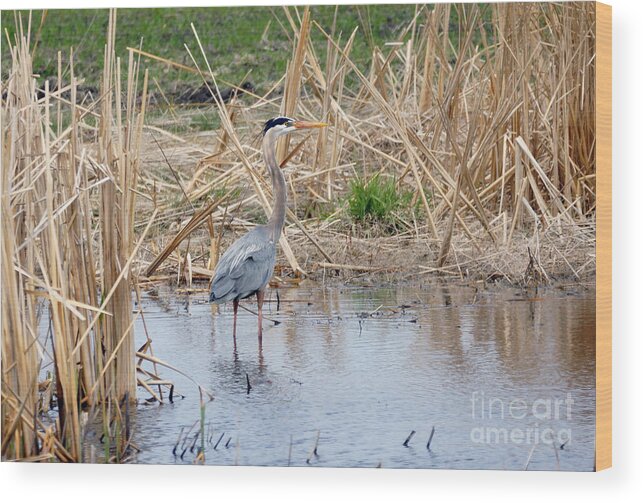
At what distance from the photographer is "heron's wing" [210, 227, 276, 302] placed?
5.71 meters

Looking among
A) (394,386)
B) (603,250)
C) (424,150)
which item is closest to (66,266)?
(394,386)

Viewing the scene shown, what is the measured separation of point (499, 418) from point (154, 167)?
6.65 ft

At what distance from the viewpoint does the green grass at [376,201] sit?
5.92 meters

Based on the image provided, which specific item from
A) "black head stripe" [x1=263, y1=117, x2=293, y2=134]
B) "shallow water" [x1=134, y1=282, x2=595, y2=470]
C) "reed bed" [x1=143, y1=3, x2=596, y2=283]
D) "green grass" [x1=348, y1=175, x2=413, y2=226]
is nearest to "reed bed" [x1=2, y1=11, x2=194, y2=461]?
"shallow water" [x1=134, y1=282, x2=595, y2=470]

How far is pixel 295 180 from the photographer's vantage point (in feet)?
19.8

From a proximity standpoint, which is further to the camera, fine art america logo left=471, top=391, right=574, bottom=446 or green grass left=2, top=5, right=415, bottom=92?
green grass left=2, top=5, right=415, bottom=92

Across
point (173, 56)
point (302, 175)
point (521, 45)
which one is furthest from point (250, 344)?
point (521, 45)

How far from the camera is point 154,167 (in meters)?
5.89

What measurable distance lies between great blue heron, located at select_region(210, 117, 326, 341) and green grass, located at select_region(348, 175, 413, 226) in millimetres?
347

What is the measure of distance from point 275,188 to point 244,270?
440 millimetres

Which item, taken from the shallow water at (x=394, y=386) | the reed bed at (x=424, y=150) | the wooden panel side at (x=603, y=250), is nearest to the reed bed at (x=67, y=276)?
the shallow water at (x=394, y=386)

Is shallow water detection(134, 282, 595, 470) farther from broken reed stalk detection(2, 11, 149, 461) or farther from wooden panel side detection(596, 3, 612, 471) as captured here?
broken reed stalk detection(2, 11, 149, 461)

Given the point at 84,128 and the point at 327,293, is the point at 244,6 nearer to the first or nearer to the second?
the point at 84,128

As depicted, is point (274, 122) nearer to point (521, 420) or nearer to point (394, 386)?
point (394, 386)
